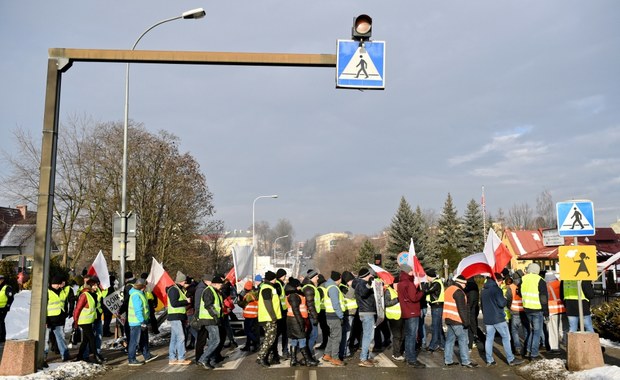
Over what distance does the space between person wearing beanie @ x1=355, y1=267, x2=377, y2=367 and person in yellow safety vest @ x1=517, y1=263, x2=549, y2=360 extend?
3.22 metres

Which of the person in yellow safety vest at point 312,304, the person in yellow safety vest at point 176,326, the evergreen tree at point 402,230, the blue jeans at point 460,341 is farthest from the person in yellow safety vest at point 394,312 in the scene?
the evergreen tree at point 402,230

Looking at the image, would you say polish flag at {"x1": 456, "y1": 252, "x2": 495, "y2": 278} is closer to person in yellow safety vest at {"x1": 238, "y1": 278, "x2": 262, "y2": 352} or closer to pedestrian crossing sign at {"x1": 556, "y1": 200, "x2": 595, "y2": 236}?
pedestrian crossing sign at {"x1": 556, "y1": 200, "x2": 595, "y2": 236}

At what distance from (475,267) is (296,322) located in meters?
4.13

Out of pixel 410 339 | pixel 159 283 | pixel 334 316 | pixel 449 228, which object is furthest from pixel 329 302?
pixel 449 228

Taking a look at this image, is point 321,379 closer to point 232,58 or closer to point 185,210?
point 232,58

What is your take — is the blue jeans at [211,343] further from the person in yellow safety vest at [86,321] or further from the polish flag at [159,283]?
the polish flag at [159,283]

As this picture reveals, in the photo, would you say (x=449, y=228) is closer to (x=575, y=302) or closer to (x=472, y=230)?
(x=472, y=230)

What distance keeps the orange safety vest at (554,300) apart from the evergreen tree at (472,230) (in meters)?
57.3

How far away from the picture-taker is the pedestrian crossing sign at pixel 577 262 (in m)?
10.1

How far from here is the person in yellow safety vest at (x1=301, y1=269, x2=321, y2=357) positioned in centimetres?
1168

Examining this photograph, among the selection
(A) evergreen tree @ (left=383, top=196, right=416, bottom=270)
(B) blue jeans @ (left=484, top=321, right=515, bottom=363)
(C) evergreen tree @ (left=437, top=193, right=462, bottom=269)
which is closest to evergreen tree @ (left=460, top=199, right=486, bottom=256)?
(C) evergreen tree @ (left=437, top=193, right=462, bottom=269)

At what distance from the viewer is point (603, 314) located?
14523 millimetres

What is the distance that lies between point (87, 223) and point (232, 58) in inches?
1098

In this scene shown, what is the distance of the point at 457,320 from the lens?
36.6 ft
